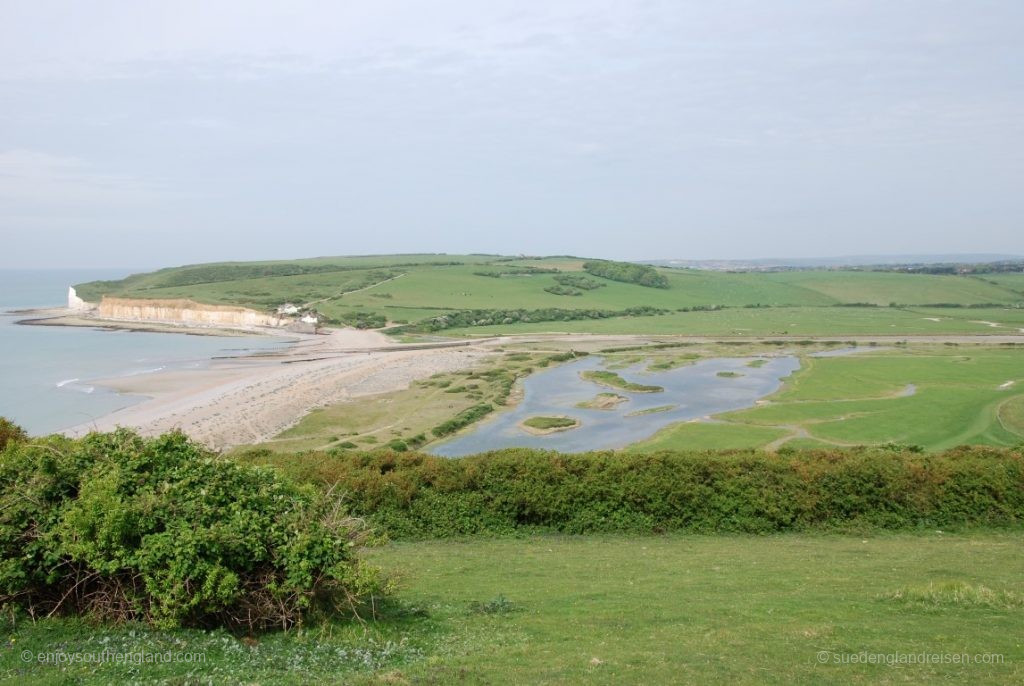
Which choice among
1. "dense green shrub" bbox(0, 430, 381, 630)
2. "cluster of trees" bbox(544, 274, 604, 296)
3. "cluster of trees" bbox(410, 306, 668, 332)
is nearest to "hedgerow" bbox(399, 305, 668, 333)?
"cluster of trees" bbox(410, 306, 668, 332)

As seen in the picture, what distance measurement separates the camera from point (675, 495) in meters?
19.2

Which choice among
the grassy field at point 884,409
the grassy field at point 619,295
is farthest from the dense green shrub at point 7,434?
the grassy field at point 619,295

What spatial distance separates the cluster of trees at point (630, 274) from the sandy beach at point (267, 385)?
80680 mm

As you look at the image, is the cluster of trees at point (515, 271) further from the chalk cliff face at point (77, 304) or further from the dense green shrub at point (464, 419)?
the dense green shrub at point (464, 419)

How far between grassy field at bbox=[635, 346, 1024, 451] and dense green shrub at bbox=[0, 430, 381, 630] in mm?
26394

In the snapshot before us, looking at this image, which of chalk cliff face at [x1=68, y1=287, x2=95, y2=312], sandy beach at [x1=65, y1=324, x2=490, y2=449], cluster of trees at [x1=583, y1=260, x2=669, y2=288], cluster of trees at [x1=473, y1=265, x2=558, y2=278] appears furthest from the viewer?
cluster of trees at [x1=583, y1=260, x2=669, y2=288]

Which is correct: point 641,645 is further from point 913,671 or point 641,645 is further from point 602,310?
point 602,310

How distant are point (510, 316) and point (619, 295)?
3512 centimetres

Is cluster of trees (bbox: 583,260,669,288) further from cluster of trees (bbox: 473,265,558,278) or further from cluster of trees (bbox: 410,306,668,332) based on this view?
cluster of trees (bbox: 410,306,668,332)

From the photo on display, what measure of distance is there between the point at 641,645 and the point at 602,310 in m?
114

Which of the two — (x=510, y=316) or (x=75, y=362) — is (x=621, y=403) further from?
(x=510, y=316)

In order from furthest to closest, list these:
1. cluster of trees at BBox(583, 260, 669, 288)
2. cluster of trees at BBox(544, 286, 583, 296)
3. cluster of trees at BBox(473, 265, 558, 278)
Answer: cluster of trees at BBox(583, 260, 669, 288) < cluster of trees at BBox(473, 265, 558, 278) < cluster of trees at BBox(544, 286, 583, 296)

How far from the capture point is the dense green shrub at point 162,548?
9.64m

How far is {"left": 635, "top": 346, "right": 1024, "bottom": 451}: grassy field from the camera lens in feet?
118
